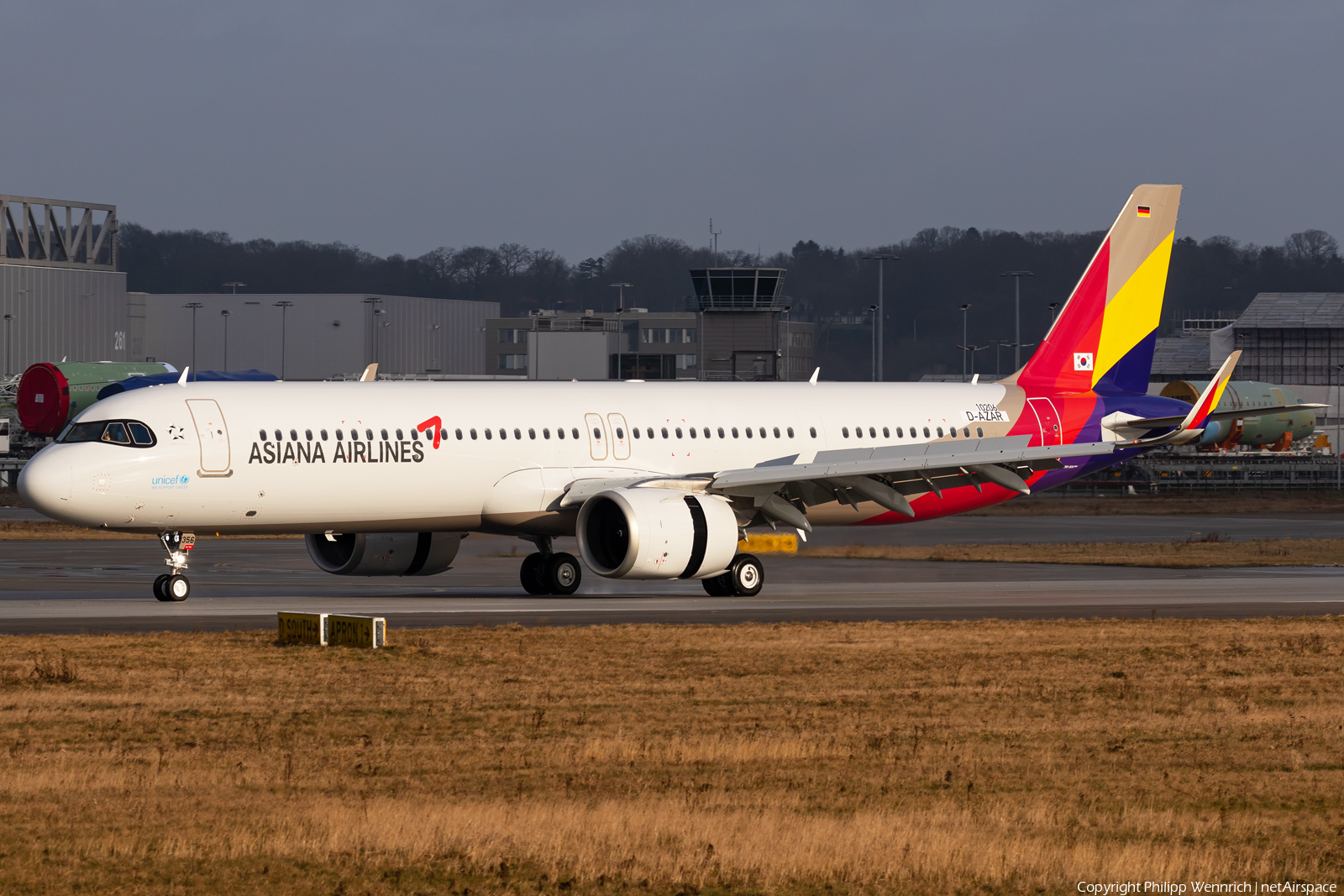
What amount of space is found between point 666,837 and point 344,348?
14937cm

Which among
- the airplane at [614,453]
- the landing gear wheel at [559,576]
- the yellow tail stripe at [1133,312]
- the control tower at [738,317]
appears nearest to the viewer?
the airplane at [614,453]

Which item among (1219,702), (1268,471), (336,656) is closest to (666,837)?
(1219,702)

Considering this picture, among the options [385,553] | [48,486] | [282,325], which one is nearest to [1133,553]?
[385,553]

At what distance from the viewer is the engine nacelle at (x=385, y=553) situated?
35844mm

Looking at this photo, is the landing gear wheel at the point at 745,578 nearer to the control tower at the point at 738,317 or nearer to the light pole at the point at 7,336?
the control tower at the point at 738,317

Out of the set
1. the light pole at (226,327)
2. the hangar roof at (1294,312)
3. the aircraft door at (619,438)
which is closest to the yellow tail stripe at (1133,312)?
the aircraft door at (619,438)

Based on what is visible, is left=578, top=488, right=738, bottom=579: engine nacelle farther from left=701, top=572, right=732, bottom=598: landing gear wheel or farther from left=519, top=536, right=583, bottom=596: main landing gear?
left=519, top=536, right=583, bottom=596: main landing gear

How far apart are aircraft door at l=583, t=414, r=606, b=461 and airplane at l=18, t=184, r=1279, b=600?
4 centimetres

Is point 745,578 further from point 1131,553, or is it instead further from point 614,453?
point 1131,553

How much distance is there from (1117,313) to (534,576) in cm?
1595

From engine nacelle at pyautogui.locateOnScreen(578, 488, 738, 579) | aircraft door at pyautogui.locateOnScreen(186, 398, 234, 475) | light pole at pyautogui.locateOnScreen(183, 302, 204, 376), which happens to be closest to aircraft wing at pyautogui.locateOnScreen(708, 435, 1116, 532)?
engine nacelle at pyautogui.locateOnScreen(578, 488, 738, 579)

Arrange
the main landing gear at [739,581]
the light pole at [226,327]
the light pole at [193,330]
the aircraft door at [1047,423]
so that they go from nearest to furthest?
the main landing gear at [739,581] → the aircraft door at [1047,423] → the light pole at [193,330] → the light pole at [226,327]

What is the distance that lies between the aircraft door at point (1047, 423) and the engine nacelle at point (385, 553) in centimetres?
1371

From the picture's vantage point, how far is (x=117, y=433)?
3150 cm
